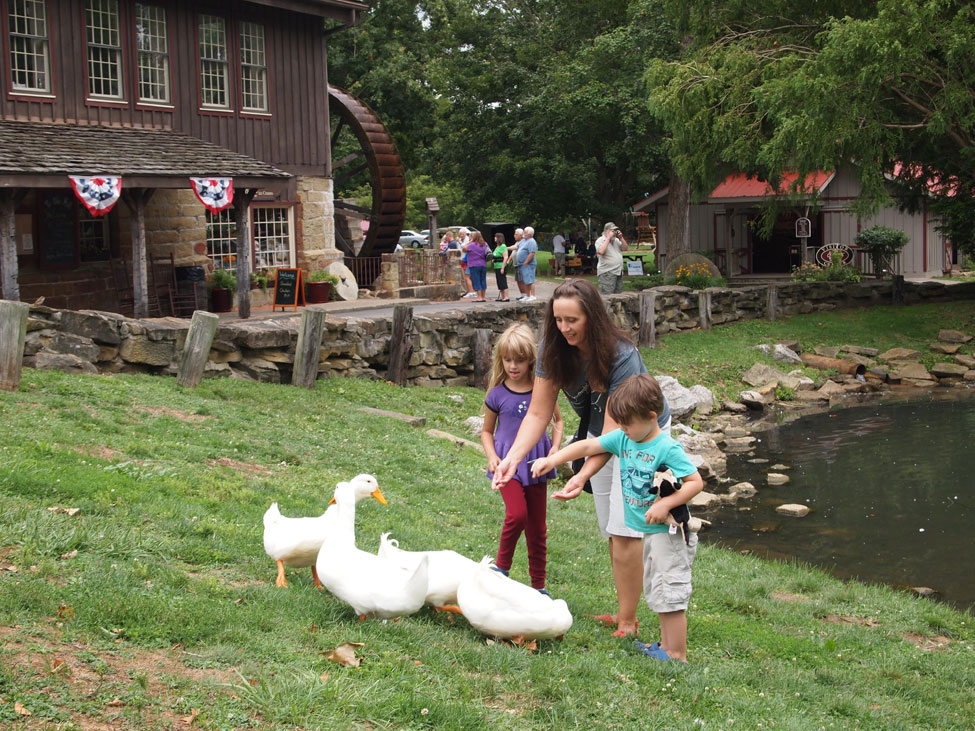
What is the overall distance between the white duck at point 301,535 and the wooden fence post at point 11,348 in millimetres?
5510

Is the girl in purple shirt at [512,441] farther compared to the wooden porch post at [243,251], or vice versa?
the wooden porch post at [243,251]

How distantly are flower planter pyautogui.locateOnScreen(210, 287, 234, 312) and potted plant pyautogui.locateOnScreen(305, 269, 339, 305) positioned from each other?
2205mm

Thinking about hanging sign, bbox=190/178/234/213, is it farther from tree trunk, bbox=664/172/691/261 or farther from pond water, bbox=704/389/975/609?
tree trunk, bbox=664/172/691/261

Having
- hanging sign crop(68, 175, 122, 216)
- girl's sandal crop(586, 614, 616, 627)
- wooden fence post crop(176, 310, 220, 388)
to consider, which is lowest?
girl's sandal crop(586, 614, 616, 627)

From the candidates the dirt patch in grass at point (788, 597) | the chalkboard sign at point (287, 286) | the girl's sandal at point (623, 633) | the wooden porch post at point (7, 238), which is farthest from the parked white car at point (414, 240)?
the girl's sandal at point (623, 633)

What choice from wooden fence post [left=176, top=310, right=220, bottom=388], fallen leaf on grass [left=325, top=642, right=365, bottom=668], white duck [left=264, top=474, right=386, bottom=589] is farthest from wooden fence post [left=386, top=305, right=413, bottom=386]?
fallen leaf on grass [left=325, top=642, right=365, bottom=668]

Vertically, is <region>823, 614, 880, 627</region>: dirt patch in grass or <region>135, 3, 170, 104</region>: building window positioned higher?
<region>135, 3, 170, 104</region>: building window

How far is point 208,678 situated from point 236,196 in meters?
16.2

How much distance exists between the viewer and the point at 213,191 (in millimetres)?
18250

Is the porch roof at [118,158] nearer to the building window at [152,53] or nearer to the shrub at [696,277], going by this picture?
the building window at [152,53]

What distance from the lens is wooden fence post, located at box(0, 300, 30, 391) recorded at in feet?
32.7

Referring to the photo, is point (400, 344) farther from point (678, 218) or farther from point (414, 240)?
point (414, 240)

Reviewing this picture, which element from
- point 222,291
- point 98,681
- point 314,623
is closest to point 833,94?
point 222,291

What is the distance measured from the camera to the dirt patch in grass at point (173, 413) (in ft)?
33.6
